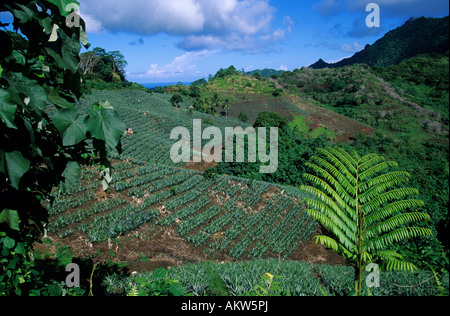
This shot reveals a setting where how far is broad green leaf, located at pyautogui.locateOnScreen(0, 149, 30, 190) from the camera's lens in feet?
5.00

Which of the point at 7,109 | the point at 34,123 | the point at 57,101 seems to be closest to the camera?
the point at 7,109

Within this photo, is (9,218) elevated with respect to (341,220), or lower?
elevated

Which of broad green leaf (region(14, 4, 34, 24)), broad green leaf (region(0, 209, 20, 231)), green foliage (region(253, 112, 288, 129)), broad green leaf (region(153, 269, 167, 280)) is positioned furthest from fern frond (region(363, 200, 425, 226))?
green foliage (region(253, 112, 288, 129))

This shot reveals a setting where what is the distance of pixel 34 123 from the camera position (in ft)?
6.86

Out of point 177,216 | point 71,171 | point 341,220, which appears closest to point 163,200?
point 177,216

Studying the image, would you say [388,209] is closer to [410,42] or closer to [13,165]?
[13,165]

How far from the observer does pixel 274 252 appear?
1191 cm

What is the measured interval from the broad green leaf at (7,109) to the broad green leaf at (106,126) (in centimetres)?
42

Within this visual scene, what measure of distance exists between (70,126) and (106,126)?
246 mm

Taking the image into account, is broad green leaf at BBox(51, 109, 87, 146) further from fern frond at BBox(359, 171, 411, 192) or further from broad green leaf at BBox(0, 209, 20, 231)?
fern frond at BBox(359, 171, 411, 192)

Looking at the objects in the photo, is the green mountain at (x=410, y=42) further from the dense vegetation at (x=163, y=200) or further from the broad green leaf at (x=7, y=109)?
the broad green leaf at (x=7, y=109)

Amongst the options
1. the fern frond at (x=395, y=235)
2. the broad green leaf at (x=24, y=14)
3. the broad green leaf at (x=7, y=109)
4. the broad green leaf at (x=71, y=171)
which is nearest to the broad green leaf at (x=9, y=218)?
the broad green leaf at (x=71, y=171)

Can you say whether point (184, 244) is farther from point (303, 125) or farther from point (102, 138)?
point (303, 125)

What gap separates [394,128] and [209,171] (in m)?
52.5
